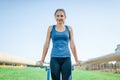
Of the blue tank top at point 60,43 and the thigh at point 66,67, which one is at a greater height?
the blue tank top at point 60,43

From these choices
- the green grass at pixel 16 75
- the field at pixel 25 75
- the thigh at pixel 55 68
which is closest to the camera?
the thigh at pixel 55 68

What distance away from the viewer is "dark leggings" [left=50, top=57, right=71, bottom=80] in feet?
8.09

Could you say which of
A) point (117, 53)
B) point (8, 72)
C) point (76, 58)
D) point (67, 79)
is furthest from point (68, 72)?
point (8, 72)

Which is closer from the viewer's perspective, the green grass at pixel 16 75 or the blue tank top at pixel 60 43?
the blue tank top at pixel 60 43

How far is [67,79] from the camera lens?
252 cm

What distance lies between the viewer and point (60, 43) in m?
2.53

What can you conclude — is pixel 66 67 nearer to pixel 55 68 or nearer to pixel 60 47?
pixel 55 68

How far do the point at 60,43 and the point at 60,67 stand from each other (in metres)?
0.24

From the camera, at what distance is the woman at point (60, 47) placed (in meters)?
2.47

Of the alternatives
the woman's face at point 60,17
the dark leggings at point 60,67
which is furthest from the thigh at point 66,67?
the woman's face at point 60,17

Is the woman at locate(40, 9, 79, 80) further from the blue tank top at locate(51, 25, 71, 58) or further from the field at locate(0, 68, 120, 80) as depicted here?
the field at locate(0, 68, 120, 80)

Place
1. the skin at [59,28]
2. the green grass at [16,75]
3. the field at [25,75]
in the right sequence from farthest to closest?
1. the field at [25,75]
2. the green grass at [16,75]
3. the skin at [59,28]

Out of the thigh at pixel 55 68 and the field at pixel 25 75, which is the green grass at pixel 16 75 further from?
the thigh at pixel 55 68

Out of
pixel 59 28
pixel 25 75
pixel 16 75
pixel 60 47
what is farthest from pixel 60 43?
pixel 25 75
